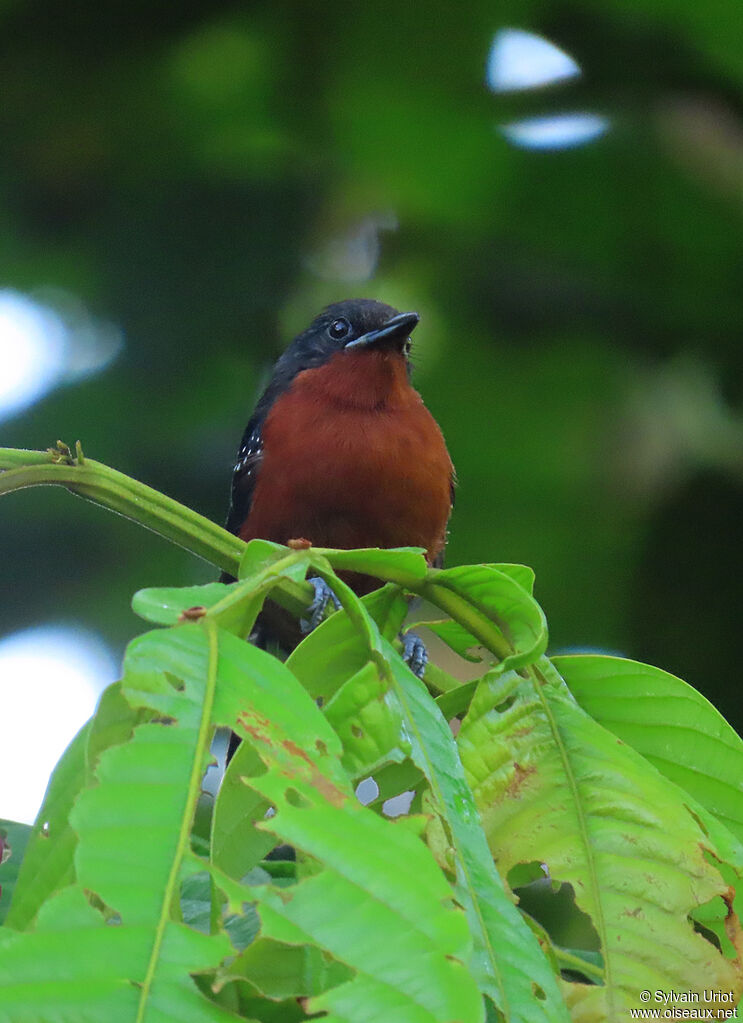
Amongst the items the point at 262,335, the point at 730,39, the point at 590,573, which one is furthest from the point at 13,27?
the point at 590,573

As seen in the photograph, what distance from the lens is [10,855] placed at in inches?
78.7

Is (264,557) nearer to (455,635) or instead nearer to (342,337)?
(455,635)

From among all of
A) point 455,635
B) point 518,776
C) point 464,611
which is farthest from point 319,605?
point 518,776

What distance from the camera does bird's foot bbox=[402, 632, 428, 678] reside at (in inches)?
93.3

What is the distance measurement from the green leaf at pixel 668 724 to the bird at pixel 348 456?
1768 millimetres

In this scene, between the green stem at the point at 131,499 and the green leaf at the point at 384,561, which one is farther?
the green stem at the point at 131,499

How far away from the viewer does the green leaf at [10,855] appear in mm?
1941

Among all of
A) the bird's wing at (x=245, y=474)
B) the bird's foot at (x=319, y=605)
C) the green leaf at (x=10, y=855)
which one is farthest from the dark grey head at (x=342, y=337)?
the green leaf at (x=10, y=855)

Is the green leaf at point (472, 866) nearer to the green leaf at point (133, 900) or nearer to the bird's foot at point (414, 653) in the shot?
the green leaf at point (133, 900)

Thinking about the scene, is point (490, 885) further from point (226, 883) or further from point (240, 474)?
point (240, 474)

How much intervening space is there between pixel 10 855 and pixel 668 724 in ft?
3.70

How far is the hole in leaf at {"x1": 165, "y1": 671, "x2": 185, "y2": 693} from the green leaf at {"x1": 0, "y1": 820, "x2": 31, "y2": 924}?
2.53 ft

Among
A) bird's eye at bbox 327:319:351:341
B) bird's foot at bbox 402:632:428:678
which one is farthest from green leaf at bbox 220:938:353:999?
bird's eye at bbox 327:319:351:341

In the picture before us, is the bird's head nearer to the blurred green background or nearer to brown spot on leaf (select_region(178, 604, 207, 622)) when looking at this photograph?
the blurred green background
